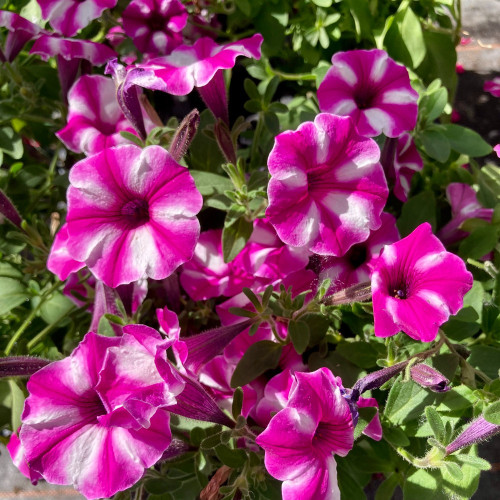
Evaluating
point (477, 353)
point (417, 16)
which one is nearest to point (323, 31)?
point (417, 16)

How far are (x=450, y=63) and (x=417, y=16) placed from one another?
0.11 meters

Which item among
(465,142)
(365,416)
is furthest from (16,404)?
(465,142)

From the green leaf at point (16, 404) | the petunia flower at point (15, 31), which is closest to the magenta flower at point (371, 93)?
the petunia flower at point (15, 31)

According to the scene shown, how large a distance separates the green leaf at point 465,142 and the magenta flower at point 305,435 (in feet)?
1.70

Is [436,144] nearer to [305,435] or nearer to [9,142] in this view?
[305,435]

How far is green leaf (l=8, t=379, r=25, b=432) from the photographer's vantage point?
0.81 metres

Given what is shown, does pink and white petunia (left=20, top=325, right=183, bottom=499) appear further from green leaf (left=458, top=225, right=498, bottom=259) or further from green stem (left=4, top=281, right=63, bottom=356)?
green leaf (left=458, top=225, right=498, bottom=259)

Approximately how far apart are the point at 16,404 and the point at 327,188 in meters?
0.53

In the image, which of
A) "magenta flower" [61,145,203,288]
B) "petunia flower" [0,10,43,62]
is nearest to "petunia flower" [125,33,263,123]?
"magenta flower" [61,145,203,288]

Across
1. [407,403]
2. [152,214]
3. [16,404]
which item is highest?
[152,214]

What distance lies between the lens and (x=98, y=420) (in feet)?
1.95

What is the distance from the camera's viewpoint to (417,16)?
1.06m

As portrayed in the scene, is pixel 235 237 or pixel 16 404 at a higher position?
pixel 235 237

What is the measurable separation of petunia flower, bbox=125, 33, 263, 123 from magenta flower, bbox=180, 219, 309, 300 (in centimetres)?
16
